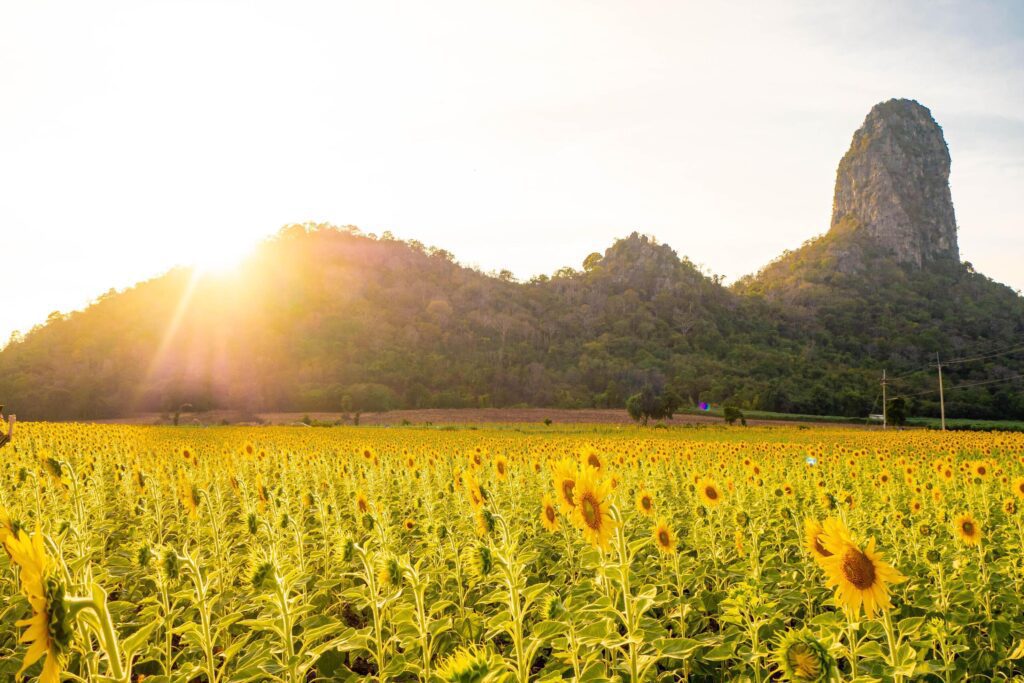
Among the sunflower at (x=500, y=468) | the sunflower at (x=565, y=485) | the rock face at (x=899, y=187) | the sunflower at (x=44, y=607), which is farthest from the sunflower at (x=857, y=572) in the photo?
the rock face at (x=899, y=187)

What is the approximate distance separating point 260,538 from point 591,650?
4.48 metres

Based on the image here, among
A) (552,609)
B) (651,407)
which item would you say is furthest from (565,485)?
(651,407)

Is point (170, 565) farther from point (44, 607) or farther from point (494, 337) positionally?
point (494, 337)

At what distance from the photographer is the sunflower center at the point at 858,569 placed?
2395 millimetres

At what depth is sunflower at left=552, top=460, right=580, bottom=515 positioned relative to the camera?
134 inches

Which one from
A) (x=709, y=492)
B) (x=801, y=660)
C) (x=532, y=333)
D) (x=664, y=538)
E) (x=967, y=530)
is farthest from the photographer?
(x=532, y=333)

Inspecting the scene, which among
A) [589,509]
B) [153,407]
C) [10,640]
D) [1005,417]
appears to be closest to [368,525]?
[589,509]

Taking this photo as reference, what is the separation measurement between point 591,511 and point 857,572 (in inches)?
49.3

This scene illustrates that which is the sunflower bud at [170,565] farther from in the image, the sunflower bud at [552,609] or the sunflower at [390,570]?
the sunflower bud at [552,609]

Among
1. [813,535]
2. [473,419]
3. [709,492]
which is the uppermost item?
[813,535]

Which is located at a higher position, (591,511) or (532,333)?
(532,333)

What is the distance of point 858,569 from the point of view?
241 cm

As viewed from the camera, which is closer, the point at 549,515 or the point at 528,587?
the point at 528,587

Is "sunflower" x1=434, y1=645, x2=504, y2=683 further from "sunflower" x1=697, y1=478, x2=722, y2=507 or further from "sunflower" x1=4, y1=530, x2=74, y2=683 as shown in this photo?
"sunflower" x1=697, y1=478, x2=722, y2=507
